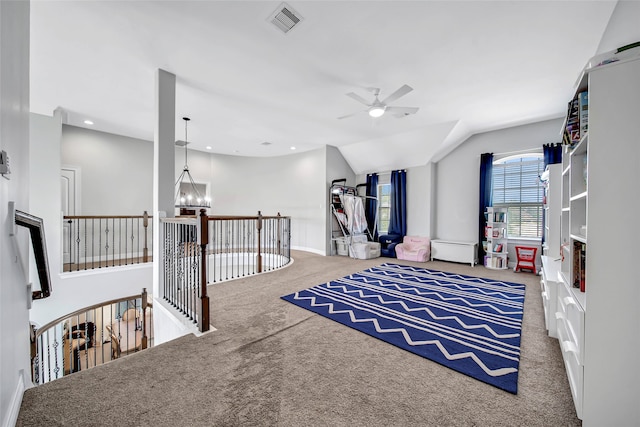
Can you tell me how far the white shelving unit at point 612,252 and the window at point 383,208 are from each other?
603cm

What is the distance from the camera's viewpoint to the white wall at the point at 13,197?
124cm

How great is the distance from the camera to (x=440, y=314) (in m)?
2.96

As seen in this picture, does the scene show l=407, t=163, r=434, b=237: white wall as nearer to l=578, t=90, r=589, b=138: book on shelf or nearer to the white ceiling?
the white ceiling

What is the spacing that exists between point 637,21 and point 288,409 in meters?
3.92

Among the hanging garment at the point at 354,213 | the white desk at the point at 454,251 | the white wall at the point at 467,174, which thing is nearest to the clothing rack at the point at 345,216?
the hanging garment at the point at 354,213

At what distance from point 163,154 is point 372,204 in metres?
5.44

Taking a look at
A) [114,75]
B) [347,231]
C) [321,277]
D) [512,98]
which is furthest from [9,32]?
[347,231]

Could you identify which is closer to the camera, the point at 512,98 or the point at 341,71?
the point at 341,71

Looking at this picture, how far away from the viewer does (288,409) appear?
61.3 inches

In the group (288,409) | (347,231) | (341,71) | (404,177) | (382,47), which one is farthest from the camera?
(347,231)

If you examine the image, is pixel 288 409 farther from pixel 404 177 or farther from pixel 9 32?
pixel 404 177

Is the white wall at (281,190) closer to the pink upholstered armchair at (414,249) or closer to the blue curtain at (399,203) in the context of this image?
the blue curtain at (399,203)

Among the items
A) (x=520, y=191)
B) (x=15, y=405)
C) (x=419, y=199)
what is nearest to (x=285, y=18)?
(x=15, y=405)

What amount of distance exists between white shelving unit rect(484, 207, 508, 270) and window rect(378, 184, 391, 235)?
2.58 meters
